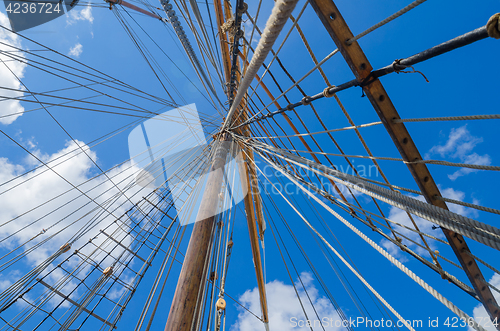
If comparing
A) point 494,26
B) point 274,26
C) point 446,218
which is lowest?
point 446,218

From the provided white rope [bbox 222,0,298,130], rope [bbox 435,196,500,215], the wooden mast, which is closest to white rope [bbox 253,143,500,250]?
rope [bbox 435,196,500,215]

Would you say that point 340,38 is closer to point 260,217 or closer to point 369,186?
point 369,186

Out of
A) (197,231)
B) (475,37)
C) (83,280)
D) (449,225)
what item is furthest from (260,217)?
(475,37)

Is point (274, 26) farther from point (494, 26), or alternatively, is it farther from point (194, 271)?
point (194, 271)

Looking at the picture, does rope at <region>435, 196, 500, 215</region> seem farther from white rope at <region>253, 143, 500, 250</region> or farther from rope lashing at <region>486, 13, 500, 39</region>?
rope lashing at <region>486, 13, 500, 39</region>

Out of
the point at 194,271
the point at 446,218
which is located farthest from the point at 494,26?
the point at 194,271

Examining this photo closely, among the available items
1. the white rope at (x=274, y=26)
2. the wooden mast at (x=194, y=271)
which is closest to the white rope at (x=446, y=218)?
the white rope at (x=274, y=26)

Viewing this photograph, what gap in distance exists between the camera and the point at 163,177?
1145 centimetres

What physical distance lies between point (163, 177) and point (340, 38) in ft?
37.4

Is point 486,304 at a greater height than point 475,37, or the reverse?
point 475,37

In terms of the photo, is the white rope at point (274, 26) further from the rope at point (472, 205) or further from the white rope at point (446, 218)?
the rope at point (472, 205)

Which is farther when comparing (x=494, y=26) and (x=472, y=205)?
(x=472, y=205)

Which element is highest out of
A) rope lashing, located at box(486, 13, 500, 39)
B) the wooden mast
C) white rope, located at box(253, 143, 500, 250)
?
rope lashing, located at box(486, 13, 500, 39)

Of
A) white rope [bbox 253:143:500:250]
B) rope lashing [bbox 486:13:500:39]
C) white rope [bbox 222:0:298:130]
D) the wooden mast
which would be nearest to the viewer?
rope lashing [bbox 486:13:500:39]
